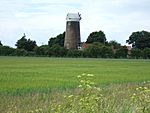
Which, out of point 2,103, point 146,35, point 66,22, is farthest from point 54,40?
point 2,103

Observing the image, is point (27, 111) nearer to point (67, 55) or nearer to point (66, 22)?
point (67, 55)

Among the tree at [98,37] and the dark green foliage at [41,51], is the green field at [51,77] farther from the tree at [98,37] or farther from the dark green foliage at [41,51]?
the tree at [98,37]

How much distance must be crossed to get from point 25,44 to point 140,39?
34308mm

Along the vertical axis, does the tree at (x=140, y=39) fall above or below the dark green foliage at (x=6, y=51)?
above

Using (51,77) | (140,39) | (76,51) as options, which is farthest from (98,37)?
(51,77)

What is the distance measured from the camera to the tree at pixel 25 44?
124000 mm

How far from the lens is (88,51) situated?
10806 cm

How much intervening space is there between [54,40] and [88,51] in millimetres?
24466

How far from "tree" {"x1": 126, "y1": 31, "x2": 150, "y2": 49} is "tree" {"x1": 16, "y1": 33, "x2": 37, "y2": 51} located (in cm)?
3042

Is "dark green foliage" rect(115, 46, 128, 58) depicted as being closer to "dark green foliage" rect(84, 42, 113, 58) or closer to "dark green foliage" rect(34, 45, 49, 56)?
"dark green foliage" rect(84, 42, 113, 58)

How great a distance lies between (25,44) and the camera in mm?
124500

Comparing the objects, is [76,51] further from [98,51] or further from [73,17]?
[73,17]

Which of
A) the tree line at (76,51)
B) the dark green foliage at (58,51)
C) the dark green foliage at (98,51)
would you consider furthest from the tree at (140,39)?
the dark green foliage at (58,51)

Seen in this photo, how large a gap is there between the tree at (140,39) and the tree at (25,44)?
30421mm
